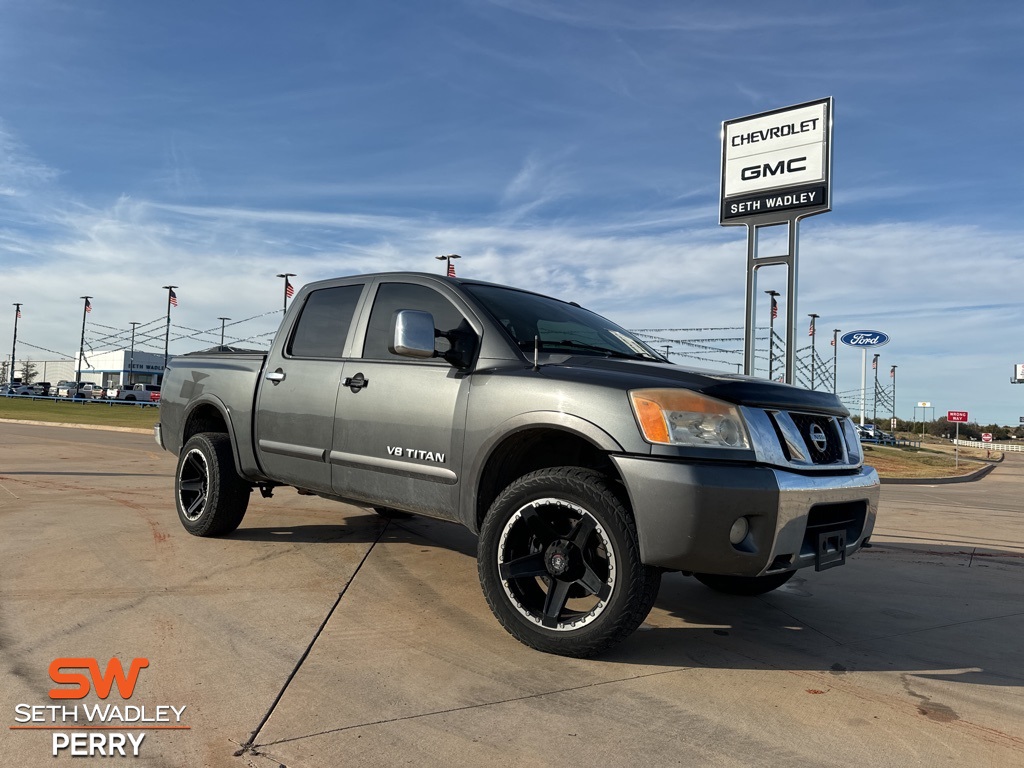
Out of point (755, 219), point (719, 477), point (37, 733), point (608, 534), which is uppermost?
point (755, 219)

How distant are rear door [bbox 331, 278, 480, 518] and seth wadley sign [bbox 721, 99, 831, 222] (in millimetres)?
13542

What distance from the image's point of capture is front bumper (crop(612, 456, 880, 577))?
120 inches

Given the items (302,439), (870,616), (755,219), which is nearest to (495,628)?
(302,439)

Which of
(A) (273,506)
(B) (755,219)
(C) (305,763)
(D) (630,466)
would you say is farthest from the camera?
(B) (755,219)

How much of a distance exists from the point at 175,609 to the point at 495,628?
1599 mm

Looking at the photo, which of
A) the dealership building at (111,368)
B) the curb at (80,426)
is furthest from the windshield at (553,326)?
the dealership building at (111,368)

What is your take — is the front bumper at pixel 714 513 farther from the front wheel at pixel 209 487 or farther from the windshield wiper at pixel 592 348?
the front wheel at pixel 209 487

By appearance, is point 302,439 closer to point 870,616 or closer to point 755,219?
point 870,616

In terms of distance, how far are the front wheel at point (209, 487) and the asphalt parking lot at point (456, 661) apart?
0.16 m

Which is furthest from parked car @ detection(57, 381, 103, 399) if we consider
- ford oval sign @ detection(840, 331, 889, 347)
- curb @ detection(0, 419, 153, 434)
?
ford oval sign @ detection(840, 331, 889, 347)

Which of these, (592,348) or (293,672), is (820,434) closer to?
(592,348)

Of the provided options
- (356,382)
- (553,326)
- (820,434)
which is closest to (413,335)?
(356,382)

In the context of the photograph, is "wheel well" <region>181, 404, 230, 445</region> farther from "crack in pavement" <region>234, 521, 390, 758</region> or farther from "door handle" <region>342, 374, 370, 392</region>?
"door handle" <region>342, 374, 370, 392</region>

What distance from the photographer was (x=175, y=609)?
3.81 meters
